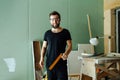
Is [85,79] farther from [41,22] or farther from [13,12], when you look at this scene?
[13,12]

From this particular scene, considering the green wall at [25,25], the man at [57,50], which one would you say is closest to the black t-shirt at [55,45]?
the man at [57,50]

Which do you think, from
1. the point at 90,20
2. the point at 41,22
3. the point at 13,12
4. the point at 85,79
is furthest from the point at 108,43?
the point at 13,12

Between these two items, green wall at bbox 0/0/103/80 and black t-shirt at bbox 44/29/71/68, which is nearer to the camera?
black t-shirt at bbox 44/29/71/68

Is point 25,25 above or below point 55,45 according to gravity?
above

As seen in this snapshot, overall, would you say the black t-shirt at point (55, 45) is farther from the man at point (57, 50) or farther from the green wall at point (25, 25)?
the green wall at point (25, 25)

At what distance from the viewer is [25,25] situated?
13.8 feet

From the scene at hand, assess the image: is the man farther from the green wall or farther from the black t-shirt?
the green wall

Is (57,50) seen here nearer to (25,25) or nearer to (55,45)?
(55,45)

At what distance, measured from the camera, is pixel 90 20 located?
15.3 feet

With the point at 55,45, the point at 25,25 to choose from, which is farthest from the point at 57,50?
the point at 25,25

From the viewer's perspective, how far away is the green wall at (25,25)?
13.4ft

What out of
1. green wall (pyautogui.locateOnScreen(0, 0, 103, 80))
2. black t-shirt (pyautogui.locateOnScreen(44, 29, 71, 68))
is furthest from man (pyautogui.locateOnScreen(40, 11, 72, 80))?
green wall (pyautogui.locateOnScreen(0, 0, 103, 80))

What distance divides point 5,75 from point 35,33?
974 millimetres

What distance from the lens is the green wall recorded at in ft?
13.4
